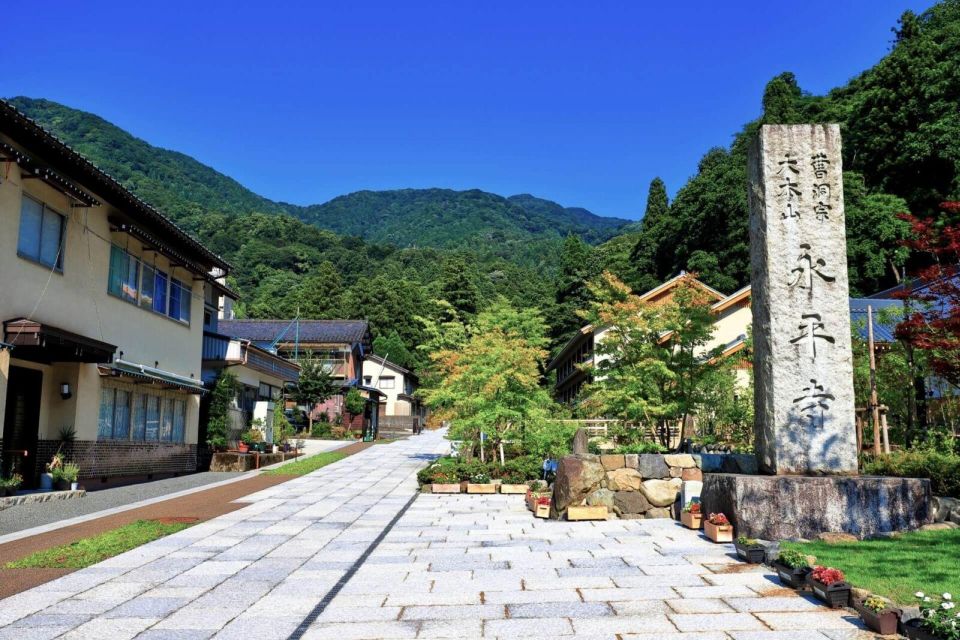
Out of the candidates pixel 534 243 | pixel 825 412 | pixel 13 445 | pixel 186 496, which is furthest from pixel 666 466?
pixel 534 243

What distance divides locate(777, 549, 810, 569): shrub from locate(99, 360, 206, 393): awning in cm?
1415

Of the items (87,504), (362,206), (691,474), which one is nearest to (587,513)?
(691,474)

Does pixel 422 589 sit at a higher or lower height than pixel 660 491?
lower

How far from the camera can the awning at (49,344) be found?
1220 cm

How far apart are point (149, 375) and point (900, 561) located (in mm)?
15736

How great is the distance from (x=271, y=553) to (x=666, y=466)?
22.4ft

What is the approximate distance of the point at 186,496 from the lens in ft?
47.3

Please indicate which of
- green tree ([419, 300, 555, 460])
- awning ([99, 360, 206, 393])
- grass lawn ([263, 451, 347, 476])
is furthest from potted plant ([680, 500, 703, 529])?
grass lawn ([263, 451, 347, 476])

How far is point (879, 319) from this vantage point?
1647 centimetres

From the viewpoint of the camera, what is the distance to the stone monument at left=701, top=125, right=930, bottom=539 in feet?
28.4

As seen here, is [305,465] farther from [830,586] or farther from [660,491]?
[830,586]

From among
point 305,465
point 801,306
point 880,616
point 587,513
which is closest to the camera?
point 880,616

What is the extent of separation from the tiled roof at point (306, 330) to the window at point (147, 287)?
2436cm

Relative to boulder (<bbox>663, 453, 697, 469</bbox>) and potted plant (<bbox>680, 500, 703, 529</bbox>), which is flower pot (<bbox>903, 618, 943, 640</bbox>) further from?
boulder (<bbox>663, 453, 697, 469</bbox>)
